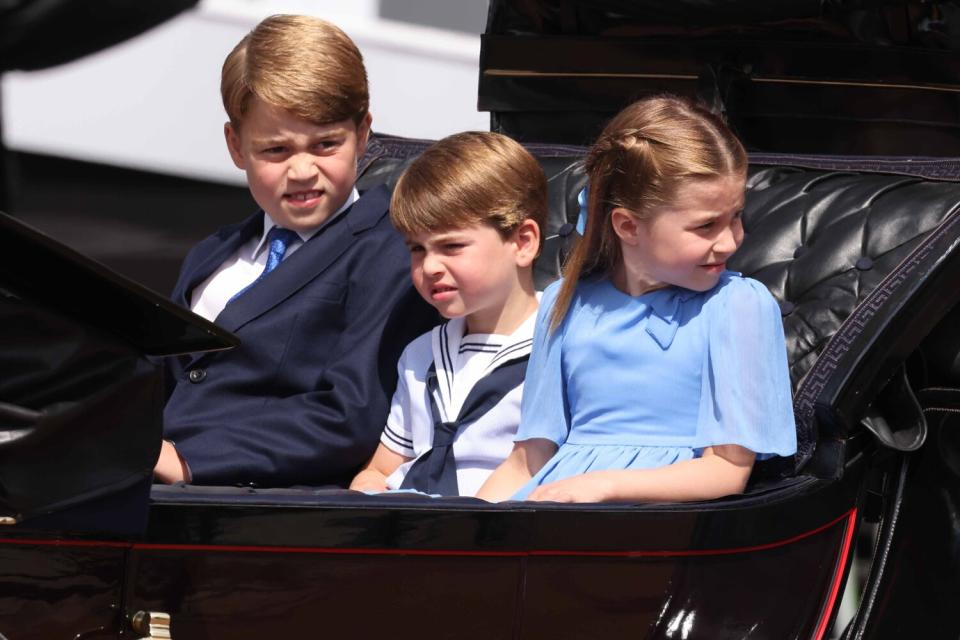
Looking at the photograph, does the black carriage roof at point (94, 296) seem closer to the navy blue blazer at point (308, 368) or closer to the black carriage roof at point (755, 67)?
the navy blue blazer at point (308, 368)

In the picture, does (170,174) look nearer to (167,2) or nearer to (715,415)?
(167,2)

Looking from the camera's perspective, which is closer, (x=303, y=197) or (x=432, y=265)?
(x=432, y=265)

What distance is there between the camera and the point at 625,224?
2.26m

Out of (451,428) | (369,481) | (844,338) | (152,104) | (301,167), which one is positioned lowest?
(152,104)

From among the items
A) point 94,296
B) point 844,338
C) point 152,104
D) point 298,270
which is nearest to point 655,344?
point 844,338

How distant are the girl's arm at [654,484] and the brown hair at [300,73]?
0.75 metres

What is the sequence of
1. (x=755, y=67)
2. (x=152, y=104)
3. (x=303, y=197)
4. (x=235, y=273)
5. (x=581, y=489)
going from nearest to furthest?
(x=581, y=489) < (x=303, y=197) < (x=235, y=273) < (x=755, y=67) < (x=152, y=104)

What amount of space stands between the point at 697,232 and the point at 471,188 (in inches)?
13.8

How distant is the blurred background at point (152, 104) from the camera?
4906 millimetres

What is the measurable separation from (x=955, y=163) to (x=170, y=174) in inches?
124

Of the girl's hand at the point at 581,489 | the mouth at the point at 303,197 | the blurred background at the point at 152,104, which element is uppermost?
the mouth at the point at 303,197

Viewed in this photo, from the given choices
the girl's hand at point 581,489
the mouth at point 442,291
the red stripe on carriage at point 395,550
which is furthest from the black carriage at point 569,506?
the mouth at point 442,291

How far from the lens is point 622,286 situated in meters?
2.34

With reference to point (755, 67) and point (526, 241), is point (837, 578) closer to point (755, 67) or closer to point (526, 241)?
point (526, 241)
